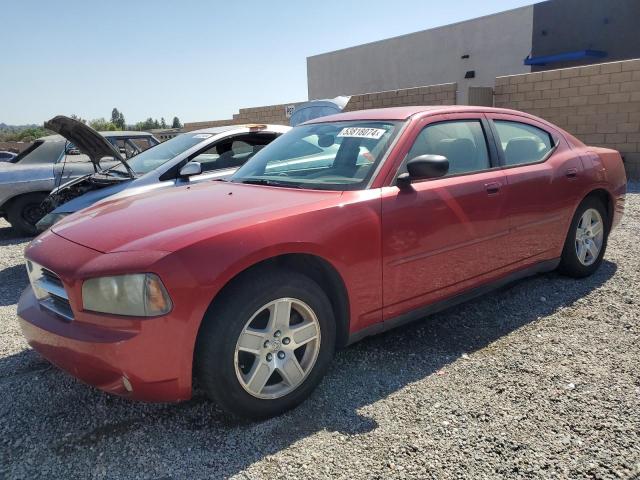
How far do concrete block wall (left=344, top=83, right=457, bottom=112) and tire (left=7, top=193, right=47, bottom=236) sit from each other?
27.5ft

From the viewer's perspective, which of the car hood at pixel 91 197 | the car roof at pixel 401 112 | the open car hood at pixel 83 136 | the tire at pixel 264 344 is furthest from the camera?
the car hood at pixel 91 197

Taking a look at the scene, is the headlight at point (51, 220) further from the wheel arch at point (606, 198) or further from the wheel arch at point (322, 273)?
the wheel arch at point (606, 198)

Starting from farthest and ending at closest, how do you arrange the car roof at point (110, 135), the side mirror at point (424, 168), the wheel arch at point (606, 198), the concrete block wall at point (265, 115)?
1. the concrete block wall at point (265, 115)
2. the car roof at point (110, 135)
3. the wheel arch at point (606, 198)
4. the side mirror at point (424, 168)

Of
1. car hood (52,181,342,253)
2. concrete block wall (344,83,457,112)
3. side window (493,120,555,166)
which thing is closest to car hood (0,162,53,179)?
car hood (52,181,342,253)

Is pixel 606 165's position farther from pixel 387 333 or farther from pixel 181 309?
pixel 181 309

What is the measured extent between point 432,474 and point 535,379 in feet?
3.59

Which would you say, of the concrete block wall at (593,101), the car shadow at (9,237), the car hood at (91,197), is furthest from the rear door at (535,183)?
the car shadow at (9,237)

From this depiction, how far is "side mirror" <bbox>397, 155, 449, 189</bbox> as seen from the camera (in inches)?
119

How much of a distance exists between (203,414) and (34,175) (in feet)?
21.6

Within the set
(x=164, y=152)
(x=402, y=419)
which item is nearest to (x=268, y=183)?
(x=402, y=419)

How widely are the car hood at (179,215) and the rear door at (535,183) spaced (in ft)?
5.25

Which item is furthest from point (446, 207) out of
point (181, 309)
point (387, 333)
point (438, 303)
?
point (181, 309)

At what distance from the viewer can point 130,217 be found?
Result: 2.88 m

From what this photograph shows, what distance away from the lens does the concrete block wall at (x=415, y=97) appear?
11842 mm
